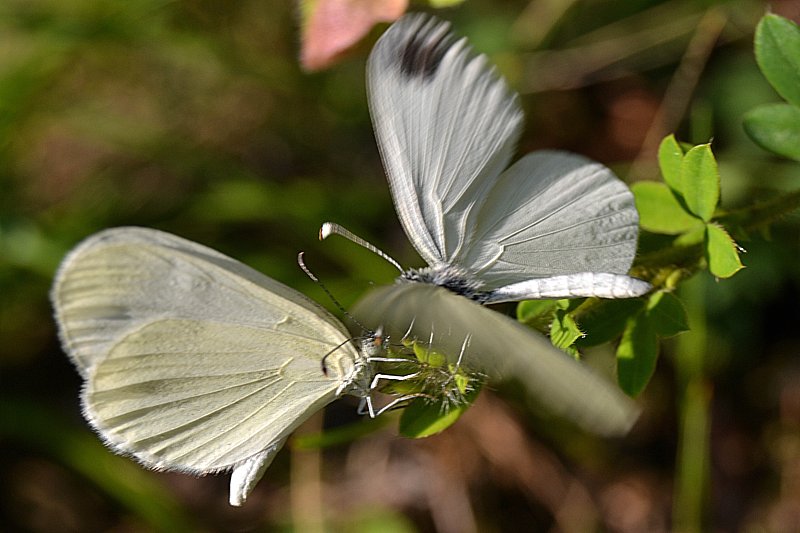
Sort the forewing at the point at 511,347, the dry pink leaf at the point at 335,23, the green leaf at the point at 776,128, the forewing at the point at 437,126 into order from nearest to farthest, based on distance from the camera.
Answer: the forewing at the point at 511,347
the forewing at the point at 437,126
the green leaf at the point at 776,128
the dry pink leaf at the point at 335,23

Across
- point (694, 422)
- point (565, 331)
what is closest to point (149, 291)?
point (565, 331)

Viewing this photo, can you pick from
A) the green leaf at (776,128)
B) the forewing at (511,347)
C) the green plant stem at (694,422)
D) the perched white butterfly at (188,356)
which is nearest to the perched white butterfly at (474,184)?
the forewing at (511,347)

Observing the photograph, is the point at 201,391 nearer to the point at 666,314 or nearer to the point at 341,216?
the point at 666,314

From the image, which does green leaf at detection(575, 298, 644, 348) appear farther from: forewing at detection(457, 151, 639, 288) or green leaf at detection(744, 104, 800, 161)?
green leaf at detection(744, 104, 800, 161)

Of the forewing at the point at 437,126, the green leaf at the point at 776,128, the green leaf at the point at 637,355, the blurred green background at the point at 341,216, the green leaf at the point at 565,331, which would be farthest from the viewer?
the blurred green background at the point at 341,216

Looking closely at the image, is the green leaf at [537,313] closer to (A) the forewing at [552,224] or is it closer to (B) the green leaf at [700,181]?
(A) the forewing at [552,224]

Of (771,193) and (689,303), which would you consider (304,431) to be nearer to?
(689,303)
